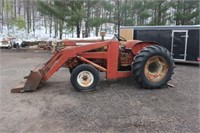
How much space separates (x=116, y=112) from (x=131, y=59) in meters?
2.32

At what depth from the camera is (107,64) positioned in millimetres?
5500

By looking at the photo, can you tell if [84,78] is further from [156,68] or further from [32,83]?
[156,68]

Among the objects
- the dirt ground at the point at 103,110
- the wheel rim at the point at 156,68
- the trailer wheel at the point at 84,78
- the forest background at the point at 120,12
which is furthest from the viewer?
the forest background at the point at 120,12

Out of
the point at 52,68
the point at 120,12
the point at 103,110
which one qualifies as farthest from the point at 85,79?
the point at 120,12

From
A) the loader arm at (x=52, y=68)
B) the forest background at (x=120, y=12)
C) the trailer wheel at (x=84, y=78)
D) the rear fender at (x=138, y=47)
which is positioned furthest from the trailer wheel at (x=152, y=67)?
the forest background at (x=120, y=12)

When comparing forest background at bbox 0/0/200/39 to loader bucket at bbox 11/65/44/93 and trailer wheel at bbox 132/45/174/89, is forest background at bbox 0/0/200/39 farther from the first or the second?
loader bucket at bbox 11/65/44/93

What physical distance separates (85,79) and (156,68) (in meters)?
1.75

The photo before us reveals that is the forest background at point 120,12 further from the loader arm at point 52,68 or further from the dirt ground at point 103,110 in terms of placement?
the dirt ground at point 103,110

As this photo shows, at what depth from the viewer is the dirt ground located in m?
3.30

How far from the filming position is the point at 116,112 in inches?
152

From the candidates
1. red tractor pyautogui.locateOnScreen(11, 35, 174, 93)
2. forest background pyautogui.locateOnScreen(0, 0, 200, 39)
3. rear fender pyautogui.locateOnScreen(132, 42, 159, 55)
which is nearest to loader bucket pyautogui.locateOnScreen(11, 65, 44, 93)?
red tractor pyautogui.locateOnScreen(11, 35, 174, 93)

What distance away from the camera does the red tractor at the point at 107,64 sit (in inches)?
205

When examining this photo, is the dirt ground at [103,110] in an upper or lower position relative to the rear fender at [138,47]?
lower

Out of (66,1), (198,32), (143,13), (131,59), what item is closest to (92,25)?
(66,1)
